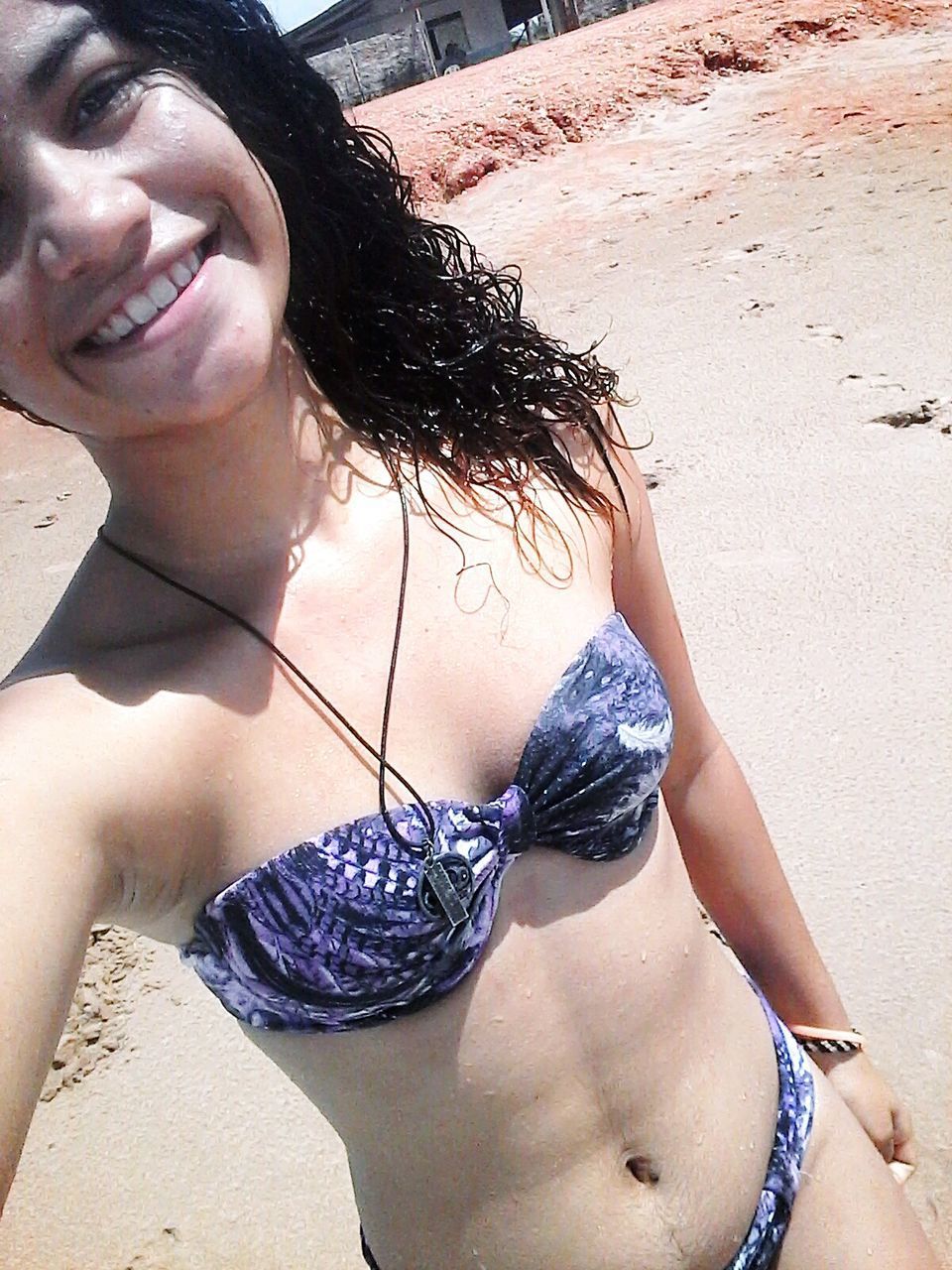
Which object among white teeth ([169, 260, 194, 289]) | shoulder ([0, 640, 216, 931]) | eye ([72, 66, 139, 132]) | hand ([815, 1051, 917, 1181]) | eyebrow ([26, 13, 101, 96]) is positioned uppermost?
eyebrow ([26, 13, 101, 96])

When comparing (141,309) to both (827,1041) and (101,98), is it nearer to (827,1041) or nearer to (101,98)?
(101,98)

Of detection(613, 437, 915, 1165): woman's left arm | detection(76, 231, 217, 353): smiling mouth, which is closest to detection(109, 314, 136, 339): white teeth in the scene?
Result: detection(76, 231, 217, 353): smiling mouth

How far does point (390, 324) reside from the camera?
4.69 ft

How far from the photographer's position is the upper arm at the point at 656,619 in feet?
4.42

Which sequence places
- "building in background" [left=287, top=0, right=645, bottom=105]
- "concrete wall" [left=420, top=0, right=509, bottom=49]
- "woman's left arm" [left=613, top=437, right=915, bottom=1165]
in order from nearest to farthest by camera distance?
"woman's left arm" [left=613, top=437, right=915, bottom=1165], "building in background" [left=287, top=0, right=645, bottom=105], "concrete wall" [left=420, top=0, right=509, bottom=49]

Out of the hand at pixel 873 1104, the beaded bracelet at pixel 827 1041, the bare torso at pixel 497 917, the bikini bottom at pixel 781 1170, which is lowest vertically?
the hand at pixel 873 1104

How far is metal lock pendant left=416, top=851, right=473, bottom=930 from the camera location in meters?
0.97

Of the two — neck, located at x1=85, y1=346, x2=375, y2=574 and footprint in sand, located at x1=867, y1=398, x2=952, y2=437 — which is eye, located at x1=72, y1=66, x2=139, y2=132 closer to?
neck, located at x1=85, y1=346, x2=375, y2=574

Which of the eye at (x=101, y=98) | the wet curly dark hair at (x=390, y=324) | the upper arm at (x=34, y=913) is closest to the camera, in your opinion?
the upper arm at (x=34, y=913)

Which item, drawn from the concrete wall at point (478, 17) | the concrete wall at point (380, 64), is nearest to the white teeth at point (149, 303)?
the concrete wall at point (380, 64)

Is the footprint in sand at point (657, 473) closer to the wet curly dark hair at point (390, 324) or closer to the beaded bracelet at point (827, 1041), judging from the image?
the wet curly dark hair at point (390, 324)

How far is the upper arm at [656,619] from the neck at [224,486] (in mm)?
355

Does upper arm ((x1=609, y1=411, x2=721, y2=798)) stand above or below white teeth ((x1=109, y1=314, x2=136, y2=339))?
below

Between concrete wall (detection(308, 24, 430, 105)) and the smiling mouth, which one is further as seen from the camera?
concrete wall (detection(308, 24, 430, 105))
